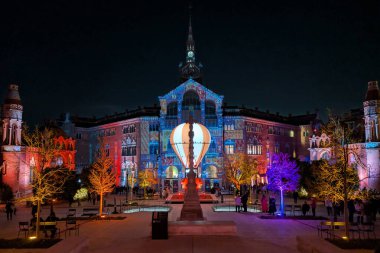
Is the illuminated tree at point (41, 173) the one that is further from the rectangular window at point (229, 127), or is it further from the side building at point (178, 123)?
the rectangular window at point (229, 127)

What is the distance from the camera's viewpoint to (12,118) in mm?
62656

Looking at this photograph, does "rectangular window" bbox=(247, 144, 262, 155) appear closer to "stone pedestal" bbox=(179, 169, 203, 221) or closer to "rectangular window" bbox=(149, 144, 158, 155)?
"rectangular window" bbox=(149, 144, 158, 155)

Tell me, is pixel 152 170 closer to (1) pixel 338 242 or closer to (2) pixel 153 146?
(2) pixel 153 146

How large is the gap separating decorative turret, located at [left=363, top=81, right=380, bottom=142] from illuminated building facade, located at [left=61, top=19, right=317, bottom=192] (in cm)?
3250

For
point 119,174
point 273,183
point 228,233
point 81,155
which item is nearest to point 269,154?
point 119,174

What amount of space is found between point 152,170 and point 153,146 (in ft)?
17.2

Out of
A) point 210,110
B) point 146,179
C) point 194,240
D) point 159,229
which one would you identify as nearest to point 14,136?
point 146,179

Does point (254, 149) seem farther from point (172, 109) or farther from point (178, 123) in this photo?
point (172, 109)

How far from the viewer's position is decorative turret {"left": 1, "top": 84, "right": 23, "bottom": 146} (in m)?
62.5

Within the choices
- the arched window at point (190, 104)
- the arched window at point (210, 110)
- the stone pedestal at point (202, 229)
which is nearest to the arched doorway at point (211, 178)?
the arched window at point (210, 110)

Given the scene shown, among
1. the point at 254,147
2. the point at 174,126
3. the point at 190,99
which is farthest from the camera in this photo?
the point at 254,147

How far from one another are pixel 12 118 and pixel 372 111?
52.2 metres

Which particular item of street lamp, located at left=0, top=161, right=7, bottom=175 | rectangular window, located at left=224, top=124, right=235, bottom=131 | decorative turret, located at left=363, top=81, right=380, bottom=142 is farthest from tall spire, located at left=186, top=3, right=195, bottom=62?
street lamp, located at left=0, top=161, right=7, bottom=175

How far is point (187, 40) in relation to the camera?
10600 cm
